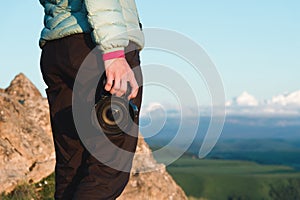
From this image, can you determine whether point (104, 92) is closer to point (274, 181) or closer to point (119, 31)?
point (119, 31)

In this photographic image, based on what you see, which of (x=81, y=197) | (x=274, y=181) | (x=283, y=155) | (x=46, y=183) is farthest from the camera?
(x=283, y=155)

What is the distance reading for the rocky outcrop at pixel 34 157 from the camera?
7.85 meters

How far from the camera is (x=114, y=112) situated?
400cm

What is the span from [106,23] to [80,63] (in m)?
0.36

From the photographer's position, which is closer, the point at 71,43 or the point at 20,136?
the point at 71,43

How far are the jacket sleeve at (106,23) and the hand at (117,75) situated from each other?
0.08 meters

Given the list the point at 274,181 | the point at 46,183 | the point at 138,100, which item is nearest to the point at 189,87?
the point at 138,100

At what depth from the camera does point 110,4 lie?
3990 mm

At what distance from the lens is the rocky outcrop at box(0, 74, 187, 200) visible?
785cm

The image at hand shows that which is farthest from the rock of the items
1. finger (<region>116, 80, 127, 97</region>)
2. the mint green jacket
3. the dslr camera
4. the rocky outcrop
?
finger (<region>116, 80, 127, 97</region>)

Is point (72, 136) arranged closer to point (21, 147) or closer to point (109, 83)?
point (109, 83)

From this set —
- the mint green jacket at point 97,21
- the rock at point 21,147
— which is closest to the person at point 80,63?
the mint green jacket at point 97,21

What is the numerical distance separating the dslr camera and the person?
5 centimetres

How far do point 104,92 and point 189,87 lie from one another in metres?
0.62
